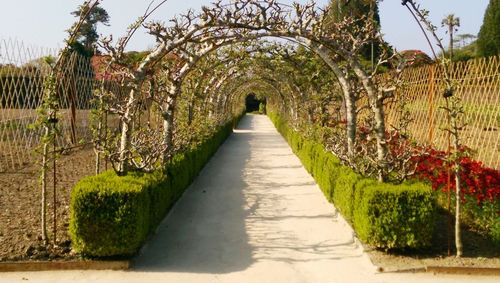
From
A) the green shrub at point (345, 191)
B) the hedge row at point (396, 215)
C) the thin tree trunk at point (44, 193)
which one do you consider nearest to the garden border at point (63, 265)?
the thin tree trunk at point (44, 193)

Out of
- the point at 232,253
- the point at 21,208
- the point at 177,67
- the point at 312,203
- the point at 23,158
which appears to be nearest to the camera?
the point at 232,253

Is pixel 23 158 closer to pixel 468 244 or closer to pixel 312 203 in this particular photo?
pixel 312 203

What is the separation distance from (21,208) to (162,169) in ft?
5.96

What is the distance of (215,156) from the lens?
43.5 feet

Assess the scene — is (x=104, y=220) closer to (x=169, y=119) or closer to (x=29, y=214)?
(x=29, y=214)

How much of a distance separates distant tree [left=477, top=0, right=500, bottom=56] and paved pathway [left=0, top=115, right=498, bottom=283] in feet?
101

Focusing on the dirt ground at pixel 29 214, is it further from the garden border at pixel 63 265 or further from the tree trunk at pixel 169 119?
the tree trunk at pixel 169 119

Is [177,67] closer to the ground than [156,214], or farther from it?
farther from it

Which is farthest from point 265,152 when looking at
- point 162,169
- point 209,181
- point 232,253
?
point 232,253

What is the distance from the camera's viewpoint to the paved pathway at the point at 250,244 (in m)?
4.33

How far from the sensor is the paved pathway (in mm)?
4328

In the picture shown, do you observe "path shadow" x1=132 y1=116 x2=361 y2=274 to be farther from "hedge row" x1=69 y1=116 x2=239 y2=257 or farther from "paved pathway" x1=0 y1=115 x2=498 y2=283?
"hedge row" x1=69 y1=116 x2=239 y2=257

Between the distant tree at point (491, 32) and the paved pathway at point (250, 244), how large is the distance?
30.7 m

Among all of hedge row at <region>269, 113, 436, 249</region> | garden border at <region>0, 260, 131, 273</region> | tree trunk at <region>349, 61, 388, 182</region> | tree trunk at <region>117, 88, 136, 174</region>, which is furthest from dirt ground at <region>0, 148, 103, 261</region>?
tree trunk at <region>349, 61, 388, 182</region>
